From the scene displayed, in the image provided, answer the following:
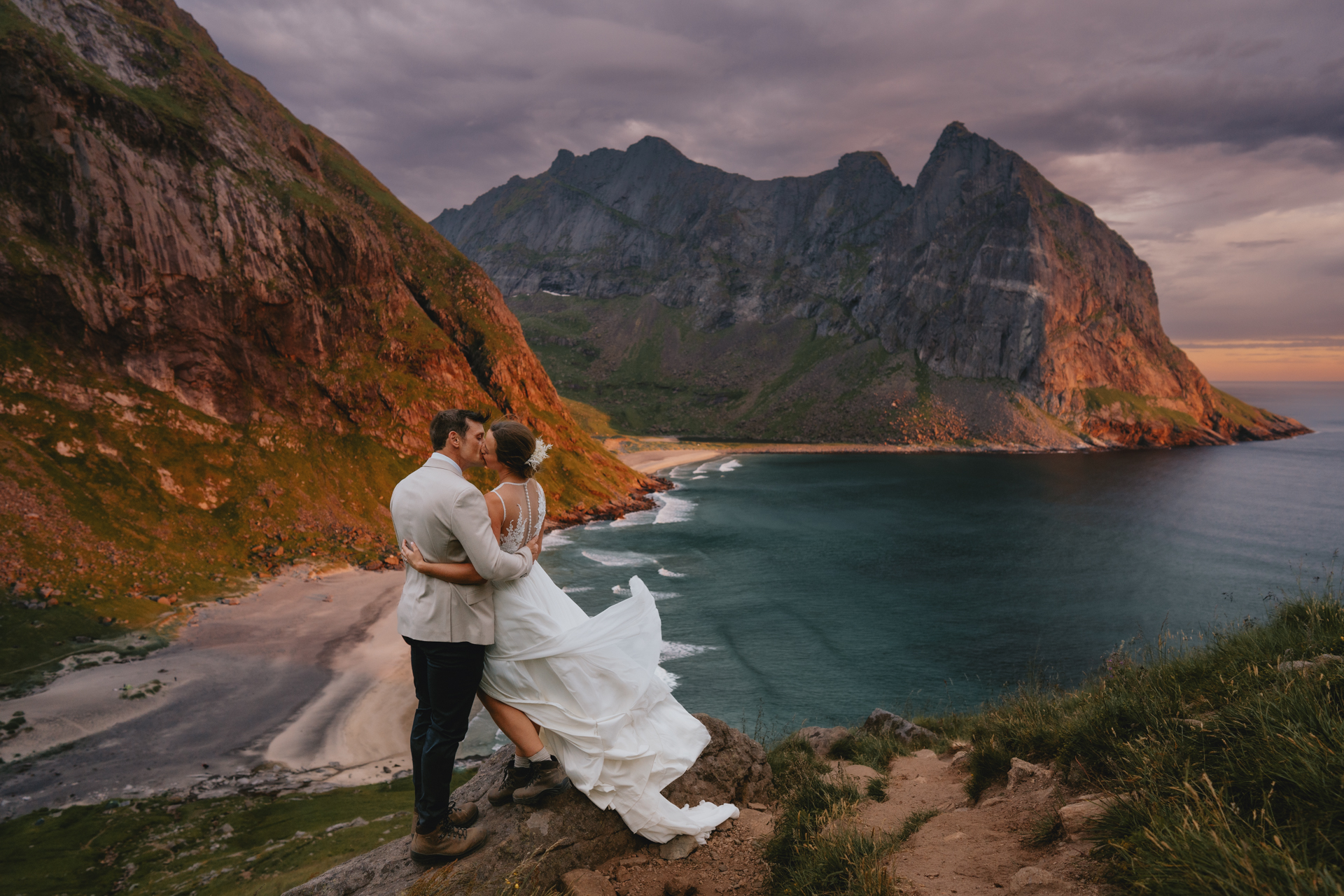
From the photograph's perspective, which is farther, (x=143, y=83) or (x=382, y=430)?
(x=382, y=430)

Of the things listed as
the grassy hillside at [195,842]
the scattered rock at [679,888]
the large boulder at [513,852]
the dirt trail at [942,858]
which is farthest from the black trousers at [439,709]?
the grassy hillside at [195,842]

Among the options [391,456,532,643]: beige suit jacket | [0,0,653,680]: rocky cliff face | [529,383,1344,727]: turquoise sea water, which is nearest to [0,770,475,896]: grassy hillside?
[391,456,532,643]: beige suit jacket

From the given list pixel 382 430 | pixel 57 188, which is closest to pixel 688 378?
pixel 382 430

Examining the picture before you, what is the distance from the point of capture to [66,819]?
1267cm

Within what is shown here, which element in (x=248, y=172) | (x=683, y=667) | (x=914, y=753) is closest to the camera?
(x=914, y=753)

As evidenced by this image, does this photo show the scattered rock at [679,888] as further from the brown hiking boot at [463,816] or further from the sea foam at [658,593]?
the sea foam at [658,593]

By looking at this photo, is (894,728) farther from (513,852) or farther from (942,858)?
(513,852)

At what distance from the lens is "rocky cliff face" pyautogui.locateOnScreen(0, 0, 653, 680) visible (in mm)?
27672

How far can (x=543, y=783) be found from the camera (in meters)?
5.33

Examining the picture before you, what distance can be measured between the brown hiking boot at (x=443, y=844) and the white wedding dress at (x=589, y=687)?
0.91m

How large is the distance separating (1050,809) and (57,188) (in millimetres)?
50266

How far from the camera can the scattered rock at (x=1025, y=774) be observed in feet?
17.9

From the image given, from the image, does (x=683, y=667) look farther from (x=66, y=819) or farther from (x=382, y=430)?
(x=382, y=430)

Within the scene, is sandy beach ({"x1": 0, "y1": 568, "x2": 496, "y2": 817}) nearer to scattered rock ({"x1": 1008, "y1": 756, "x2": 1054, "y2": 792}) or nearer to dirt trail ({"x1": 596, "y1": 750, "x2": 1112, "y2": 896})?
dirt trail ({"x1": 596, "y1": 750, "x2": 1112, "y2": 896})
